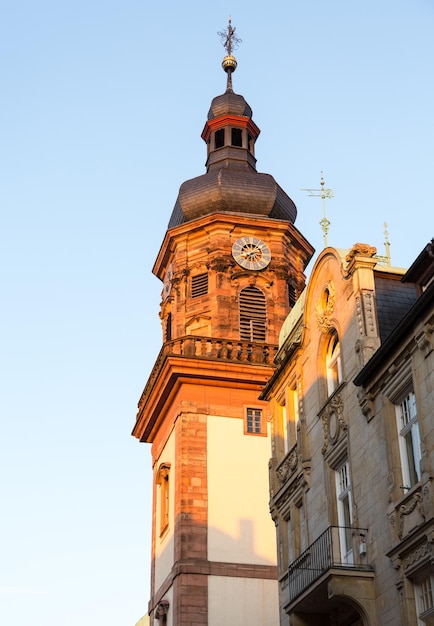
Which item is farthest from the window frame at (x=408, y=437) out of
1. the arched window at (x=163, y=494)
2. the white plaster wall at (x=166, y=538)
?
the arched window at (x=163, y=494)

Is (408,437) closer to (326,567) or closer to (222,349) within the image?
(326,567)

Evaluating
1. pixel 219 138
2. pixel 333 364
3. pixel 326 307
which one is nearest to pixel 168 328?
pixel 219 138

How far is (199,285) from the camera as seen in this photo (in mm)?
47438

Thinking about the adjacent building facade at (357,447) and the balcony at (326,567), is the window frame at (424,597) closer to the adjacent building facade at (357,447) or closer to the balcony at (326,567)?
the adjacent building facade at (357,447)

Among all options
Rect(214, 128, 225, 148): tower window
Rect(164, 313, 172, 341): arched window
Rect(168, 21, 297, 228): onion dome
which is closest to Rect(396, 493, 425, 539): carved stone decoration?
Rect(164, 313, 172, 341): arched window

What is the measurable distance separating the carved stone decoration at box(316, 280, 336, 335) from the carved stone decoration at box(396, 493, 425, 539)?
712 centimetres

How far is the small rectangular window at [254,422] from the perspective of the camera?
4238cm

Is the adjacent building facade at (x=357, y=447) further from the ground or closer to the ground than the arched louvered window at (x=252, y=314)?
closer to the ground

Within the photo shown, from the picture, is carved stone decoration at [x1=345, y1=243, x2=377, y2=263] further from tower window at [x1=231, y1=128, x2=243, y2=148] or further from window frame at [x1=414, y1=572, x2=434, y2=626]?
tower window at [x1=231, y1=128, x2=243, y2=148]

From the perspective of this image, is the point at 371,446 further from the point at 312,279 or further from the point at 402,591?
the point at 312,279

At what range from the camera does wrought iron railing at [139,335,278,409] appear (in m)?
43.3

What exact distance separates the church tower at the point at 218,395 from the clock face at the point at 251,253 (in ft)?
0.18

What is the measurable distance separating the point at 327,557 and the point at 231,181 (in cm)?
2992

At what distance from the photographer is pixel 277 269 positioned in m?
47.7
